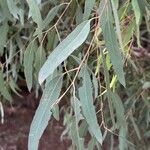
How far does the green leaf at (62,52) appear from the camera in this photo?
69 cm

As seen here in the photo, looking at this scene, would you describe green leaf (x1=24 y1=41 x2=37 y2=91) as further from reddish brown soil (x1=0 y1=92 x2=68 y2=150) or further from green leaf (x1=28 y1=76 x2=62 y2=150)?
reddish brown soil (x1=0 y1=92 x2=68 y2=150)

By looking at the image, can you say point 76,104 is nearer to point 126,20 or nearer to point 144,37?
point 126,20

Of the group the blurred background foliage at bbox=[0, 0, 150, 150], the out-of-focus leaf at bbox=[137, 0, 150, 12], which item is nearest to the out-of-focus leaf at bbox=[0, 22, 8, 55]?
the blurred background foliage at bbox=[0, 0, 150, 150]

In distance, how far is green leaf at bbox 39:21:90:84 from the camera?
0.69 m

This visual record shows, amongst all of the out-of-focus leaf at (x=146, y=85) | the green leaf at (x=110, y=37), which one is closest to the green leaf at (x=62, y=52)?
the green leaf at (x=110, y=37)

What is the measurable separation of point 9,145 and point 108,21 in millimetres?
2028

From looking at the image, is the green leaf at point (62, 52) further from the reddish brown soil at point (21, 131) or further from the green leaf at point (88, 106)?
the reddish brown soil at point (21, 131)

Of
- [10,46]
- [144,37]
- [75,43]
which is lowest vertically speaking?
[144,37]

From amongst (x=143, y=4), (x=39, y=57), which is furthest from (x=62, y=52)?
(x=39, y=57)

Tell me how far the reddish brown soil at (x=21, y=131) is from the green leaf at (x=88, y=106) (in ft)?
6.03

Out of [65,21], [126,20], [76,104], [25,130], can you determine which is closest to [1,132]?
[25,130]

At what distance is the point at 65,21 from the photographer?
4.94 ft

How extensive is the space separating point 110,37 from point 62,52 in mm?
97

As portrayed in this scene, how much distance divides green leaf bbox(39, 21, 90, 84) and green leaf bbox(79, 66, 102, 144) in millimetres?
76
